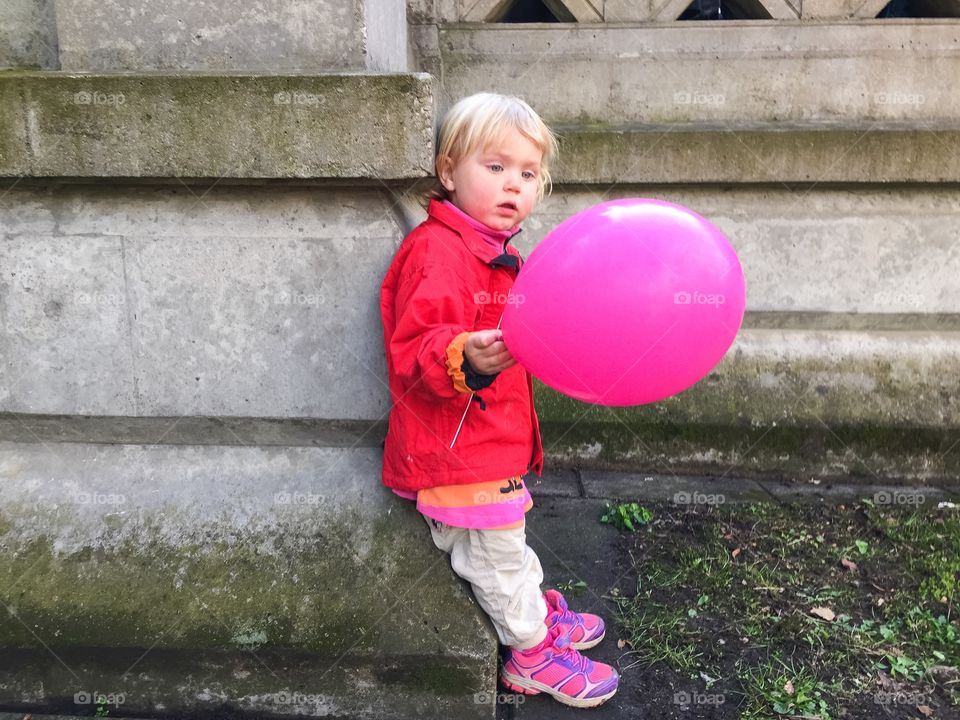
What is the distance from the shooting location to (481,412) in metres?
1.87

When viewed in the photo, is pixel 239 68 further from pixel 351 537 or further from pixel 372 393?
pixel 351 537

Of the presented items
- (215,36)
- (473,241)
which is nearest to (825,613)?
(473,241)

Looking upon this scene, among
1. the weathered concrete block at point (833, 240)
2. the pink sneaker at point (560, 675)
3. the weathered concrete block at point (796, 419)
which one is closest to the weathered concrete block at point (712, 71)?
the weathered concrete block at point (833, 240)

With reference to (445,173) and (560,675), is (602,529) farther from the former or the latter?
(445,173)

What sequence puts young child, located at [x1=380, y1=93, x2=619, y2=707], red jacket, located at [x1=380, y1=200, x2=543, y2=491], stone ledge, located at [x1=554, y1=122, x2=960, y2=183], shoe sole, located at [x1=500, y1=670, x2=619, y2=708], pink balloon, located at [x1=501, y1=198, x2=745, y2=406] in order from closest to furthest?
pink balloon, located at [x1=501, y1=198, x2=745, y2=406] < red jacket, located at [x1=380, y1=200, x2=543, y2=491] < young child, located at [x1=380, y1=93, x2=619, y2=707] < shoe sole, located at [x1=500, y1=670, x2=619, y2=708] < stone ledge, located at [x1=554, y1=122, x2=960, y2=183]

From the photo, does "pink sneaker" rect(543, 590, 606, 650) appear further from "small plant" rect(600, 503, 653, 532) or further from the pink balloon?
the pink balloon

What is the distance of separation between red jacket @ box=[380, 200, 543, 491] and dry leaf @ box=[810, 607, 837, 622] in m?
1.07

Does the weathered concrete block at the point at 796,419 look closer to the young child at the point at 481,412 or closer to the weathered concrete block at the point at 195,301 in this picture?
the young child at the point at 481,412

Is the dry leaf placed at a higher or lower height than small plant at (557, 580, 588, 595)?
higher

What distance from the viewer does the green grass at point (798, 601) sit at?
2.03m

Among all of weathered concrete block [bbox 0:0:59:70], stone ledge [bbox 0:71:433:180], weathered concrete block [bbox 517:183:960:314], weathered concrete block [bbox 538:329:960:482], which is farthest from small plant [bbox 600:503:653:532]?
weathered concrete block [bbox 0:0:59:70]

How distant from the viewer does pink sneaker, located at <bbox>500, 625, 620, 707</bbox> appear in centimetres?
196

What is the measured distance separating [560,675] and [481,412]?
731mm

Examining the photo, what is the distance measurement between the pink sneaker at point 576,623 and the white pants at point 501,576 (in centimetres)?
14
